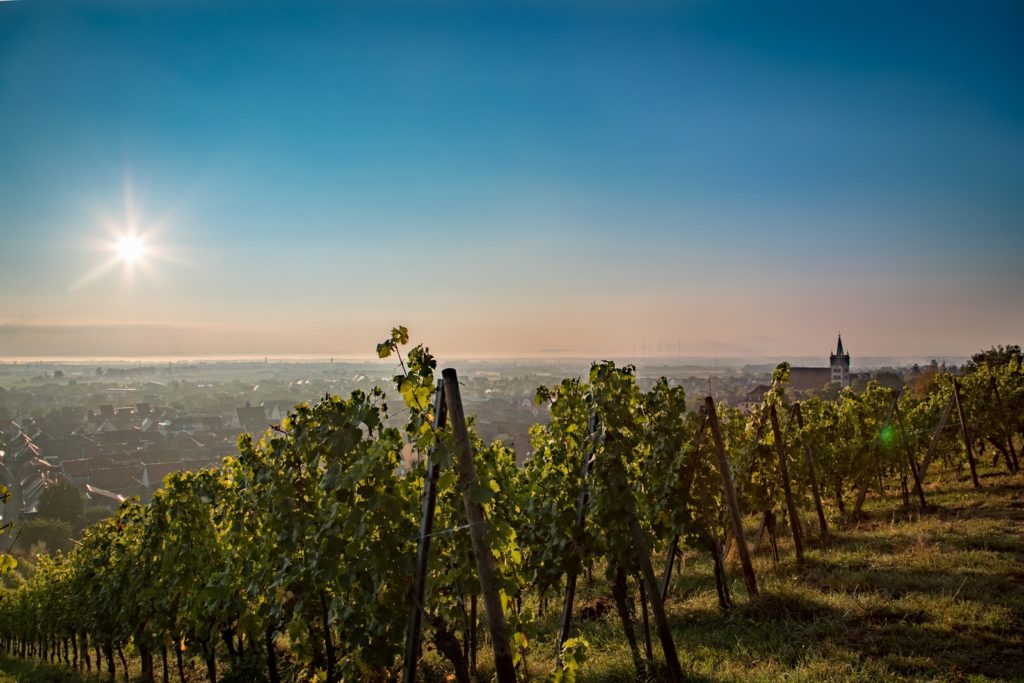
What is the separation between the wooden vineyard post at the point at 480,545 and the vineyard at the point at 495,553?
0.05 ft

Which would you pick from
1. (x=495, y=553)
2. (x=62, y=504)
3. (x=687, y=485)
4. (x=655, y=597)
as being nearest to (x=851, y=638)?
(x=687, y=485)

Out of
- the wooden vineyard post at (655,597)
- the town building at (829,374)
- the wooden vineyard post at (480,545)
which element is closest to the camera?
the wooden vineyard post at (480,545)

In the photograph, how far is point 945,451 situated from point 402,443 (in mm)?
19849

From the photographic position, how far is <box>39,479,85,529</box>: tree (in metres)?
58.5

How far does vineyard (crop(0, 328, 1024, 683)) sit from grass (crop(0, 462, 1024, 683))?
0.04m

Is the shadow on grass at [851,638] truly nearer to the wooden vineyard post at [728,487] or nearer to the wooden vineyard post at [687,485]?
the wooden vineyard post at [728,487]

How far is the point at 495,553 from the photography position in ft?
15.4

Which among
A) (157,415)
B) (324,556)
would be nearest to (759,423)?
(324,556)

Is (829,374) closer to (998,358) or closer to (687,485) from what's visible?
(998,358)

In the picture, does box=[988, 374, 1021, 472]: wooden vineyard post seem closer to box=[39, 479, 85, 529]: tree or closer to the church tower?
box=[39, 479, 85, 529]: tree

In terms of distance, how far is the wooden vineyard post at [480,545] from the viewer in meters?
3.40

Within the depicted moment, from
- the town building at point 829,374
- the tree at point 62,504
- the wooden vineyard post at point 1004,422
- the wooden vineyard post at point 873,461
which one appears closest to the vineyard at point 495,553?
the wooden vineyard post at point 873,461

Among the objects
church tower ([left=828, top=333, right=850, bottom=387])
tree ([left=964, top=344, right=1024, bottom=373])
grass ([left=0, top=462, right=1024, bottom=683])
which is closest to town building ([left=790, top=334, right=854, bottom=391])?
church tower ([left=828, top=333, right=850, bottom=387])

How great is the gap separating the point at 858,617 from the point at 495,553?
4008 millimetres
